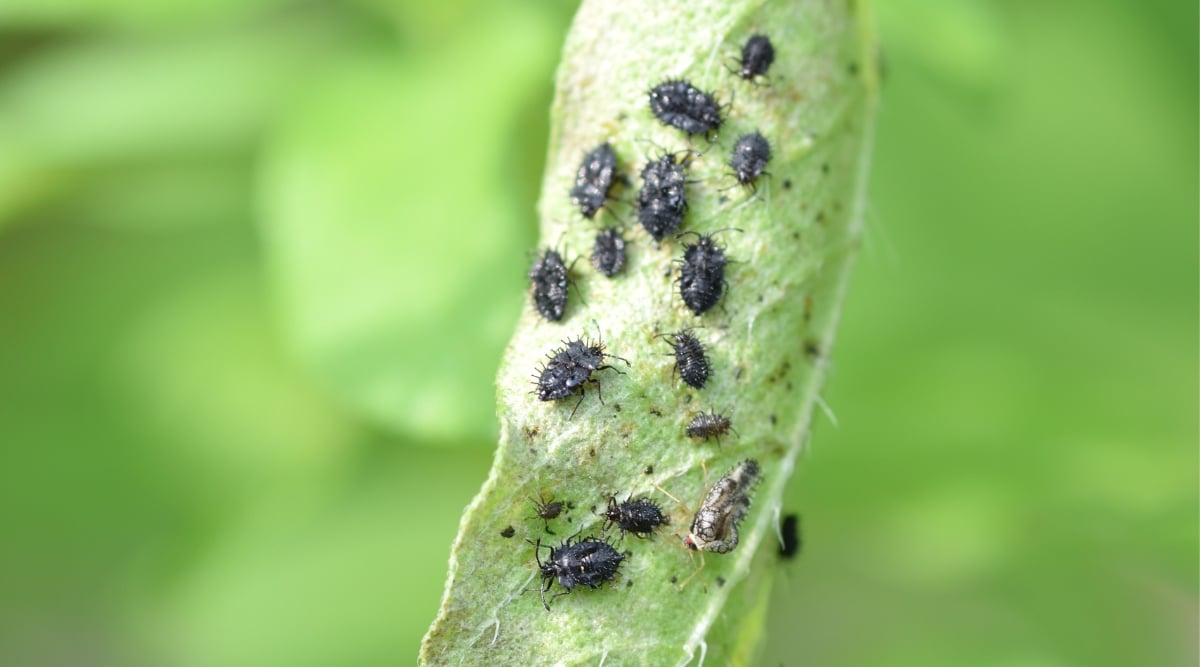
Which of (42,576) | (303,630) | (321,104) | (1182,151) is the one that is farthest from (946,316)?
(42,576)

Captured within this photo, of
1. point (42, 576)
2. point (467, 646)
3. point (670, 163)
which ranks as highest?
point (670, 163)

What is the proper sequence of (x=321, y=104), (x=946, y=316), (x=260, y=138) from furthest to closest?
(x=260, y=138), (x=946, y=316), (x=321, y=104)

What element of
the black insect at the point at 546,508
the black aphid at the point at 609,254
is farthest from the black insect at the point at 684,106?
the black insect at the point at 546,508

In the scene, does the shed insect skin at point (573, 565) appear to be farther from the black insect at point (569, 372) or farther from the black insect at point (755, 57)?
the black insect at point (755, 57)

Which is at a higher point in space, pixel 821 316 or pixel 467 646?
pixel 821 316

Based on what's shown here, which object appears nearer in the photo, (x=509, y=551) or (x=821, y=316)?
(x=509, y=551)

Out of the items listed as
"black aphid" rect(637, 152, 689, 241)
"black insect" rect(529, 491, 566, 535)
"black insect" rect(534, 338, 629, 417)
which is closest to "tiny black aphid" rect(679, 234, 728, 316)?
"black aphid" rect(637, 152, 689, 241)

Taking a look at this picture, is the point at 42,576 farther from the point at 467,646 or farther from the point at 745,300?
the point at 745,300

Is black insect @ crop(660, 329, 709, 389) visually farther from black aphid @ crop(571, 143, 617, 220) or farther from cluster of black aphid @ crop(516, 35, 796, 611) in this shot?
black aphid @ crop(571, 143, 617, 220)
